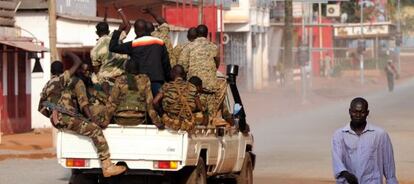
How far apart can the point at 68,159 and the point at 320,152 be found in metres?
11.9

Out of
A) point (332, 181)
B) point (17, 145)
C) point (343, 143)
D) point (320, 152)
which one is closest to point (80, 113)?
point (343, 143)

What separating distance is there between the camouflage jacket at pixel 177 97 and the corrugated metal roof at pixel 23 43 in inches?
615

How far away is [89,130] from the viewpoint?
501 inches

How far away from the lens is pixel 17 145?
26969 millimetres

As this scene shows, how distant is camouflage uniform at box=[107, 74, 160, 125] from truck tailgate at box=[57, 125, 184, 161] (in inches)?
5.4

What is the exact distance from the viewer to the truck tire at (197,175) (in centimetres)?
1300

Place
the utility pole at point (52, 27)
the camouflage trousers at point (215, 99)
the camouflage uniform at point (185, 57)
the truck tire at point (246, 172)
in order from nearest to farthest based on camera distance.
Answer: the camouflage trousers at point (215, 99) → the camouflage uniform at point (185, 57) → the truck tire at point (246, 172) → the utility pole at point (52, 27)

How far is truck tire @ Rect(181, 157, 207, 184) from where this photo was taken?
42.7 ft

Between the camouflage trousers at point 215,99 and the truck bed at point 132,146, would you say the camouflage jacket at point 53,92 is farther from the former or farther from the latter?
the camouflage trousers at point 215,99

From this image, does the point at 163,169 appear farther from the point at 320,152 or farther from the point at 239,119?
the point at 320,152

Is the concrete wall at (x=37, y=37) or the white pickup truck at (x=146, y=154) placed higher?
the concrete wall at (x=37, y=37)

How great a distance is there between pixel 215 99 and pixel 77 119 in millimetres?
2234

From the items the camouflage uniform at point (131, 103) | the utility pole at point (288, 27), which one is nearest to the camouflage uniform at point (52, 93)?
the camouflage uniform at point (131, 103)

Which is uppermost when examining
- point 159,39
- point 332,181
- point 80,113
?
point 159,39
